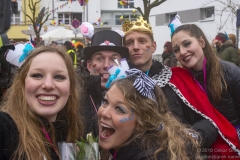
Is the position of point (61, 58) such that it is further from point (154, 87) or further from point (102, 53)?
point (102, 53)

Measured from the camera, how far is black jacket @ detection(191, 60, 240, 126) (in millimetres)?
3520

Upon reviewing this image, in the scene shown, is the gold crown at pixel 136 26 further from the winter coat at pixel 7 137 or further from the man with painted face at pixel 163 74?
the winter coat at pixel 7 137

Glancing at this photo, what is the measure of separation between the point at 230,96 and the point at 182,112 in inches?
18.7

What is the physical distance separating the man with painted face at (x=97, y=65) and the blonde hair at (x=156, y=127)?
0.60m

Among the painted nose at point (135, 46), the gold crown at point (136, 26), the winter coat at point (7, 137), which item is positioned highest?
the gold crown at point (136, 26)

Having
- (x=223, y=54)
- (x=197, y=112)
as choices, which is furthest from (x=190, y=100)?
(x=223, y=54)

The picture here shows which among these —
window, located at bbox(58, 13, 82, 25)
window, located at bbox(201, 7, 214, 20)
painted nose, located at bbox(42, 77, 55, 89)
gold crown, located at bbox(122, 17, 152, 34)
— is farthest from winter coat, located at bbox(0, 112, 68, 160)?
window, located at bbox(58, 13, 82, 25)

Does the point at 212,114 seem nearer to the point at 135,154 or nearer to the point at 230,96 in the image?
the point at 230,96

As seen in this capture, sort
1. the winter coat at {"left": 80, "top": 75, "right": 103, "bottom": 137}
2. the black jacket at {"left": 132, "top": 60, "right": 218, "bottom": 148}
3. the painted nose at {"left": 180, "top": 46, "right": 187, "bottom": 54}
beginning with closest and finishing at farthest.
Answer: the winter coat at {"left": 80, "top": 75, "right": 103, "bottom": 137}, the black jacket at {"left": 132, "top": 60, "right": 218, "bottom": 148}, the painted nose at {"left": 180, "top": 46, "right": 187, "bottom": 54}

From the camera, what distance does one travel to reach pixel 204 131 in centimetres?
331

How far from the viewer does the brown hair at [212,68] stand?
346 cm

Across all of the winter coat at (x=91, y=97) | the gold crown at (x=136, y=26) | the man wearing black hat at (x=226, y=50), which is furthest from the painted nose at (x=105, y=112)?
the man wearing black hat at (x=226, y=50)

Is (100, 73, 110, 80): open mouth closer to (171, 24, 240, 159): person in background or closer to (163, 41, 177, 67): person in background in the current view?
(171, 24, 240, 159): person in background

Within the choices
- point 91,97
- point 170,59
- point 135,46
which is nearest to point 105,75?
point 91,97
